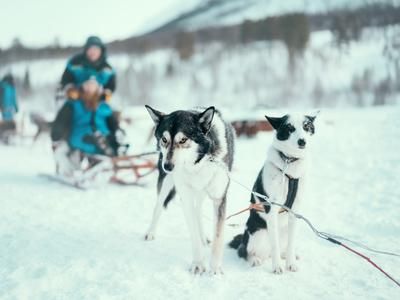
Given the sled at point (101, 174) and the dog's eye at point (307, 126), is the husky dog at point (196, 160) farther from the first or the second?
the sled at point (101, 174)

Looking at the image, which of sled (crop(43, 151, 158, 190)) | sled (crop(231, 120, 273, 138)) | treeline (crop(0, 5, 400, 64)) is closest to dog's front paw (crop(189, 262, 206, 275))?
sled (crop(43, 151, 158, 190))

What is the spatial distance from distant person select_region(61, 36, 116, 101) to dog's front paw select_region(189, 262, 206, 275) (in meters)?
3.59

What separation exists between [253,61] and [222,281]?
29555mm

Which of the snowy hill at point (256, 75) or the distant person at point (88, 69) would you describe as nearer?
the distant person at point (88, 69)

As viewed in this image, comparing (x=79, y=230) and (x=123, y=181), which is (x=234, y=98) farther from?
(x=79, y=230)

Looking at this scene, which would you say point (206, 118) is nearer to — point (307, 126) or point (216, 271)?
point (307, 126)

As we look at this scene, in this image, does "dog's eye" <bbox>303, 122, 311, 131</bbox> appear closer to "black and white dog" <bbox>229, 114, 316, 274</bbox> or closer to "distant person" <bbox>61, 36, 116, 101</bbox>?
"black and white dog" <bbox>229, 114, 316, 274</bbox>

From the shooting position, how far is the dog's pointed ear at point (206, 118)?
8.27ft

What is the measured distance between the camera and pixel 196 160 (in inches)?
101

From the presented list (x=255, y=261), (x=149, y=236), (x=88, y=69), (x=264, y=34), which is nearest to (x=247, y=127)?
(x=88, y=69)

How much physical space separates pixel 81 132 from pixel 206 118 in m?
3.38

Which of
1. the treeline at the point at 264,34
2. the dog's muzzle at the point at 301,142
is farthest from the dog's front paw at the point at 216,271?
the treeline at the point at 264,34

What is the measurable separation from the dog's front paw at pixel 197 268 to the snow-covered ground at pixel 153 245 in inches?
1.7

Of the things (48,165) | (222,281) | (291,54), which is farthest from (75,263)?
(291,54)
